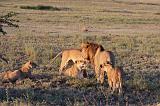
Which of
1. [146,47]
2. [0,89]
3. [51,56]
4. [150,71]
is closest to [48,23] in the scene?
[146,47]

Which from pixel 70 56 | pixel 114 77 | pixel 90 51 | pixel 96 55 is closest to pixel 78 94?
pixel 114 77

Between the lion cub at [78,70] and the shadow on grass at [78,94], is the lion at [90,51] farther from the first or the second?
the shadow on grass at [78,94]

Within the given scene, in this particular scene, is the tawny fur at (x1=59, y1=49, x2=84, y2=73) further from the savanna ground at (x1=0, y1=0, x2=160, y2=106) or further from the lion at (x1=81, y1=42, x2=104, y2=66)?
the savanna ground at (x1=0, y1=0, x2=160, y2=106)

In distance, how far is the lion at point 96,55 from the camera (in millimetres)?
15961

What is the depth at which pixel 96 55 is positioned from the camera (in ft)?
53.6

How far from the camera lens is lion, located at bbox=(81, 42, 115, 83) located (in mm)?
15961

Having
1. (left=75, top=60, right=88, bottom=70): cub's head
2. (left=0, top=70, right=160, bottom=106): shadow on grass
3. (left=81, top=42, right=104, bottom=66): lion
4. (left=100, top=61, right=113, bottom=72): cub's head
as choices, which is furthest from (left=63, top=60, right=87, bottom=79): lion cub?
(left=100, top=61, right=113, bottom=72): cub's head

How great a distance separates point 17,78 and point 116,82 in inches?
118

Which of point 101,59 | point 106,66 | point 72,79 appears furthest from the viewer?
point 72,79

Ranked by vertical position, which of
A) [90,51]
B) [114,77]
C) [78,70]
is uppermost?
[90,51]

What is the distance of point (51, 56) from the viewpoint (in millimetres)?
21031

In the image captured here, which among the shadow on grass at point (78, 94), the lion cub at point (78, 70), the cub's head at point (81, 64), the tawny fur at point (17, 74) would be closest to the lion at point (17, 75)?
the tawny fur at point (17, 74)

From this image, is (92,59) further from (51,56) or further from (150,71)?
(51,56)

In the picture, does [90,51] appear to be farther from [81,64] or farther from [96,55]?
[81,64]
